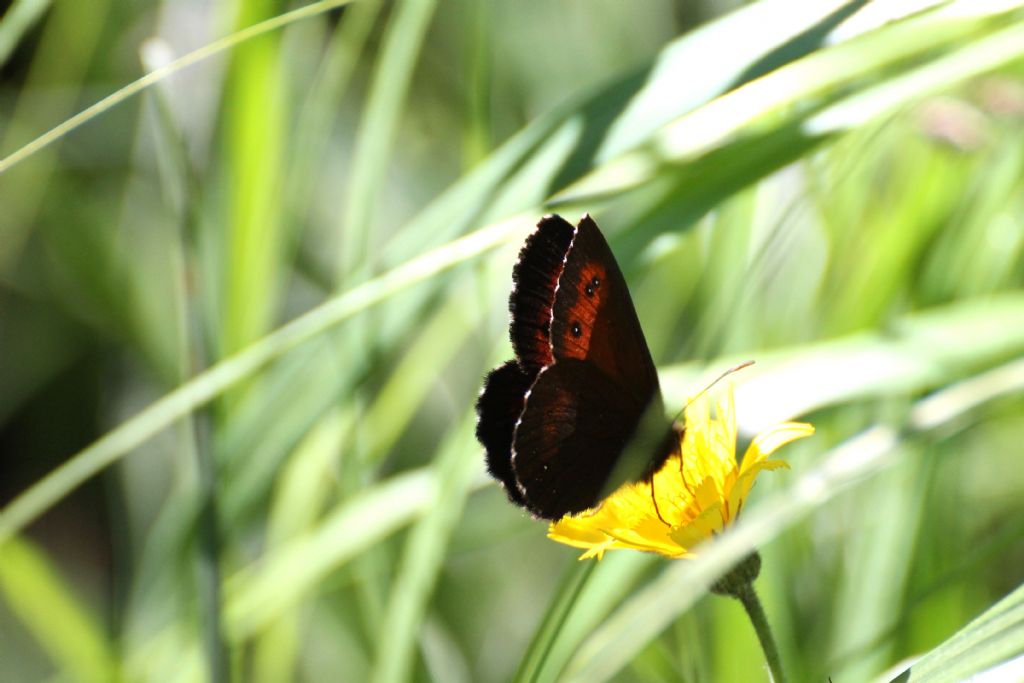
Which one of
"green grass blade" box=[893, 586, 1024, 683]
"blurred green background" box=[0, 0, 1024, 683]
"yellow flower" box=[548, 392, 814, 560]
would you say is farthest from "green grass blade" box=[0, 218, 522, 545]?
"green grass blade" box=[893, 586, 1024, 683]

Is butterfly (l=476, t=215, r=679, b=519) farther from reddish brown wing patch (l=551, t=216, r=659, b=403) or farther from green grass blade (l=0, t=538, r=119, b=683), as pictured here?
green grass blade (l=0, t=538, r=119, b=683)

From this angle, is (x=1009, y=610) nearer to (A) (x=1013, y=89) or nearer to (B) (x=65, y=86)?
(A) (x=1013, y=89)

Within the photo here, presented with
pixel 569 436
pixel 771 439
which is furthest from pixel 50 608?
pixel 771 439

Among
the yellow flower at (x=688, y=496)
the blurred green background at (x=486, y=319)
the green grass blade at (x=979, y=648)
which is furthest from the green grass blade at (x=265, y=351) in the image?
the green grass blade at (x=979, y=648)

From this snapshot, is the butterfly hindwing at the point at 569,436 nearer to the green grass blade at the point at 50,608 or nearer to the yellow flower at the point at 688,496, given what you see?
the yellow flower at the point at 688,496

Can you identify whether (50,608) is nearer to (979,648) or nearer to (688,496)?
(688,496)
